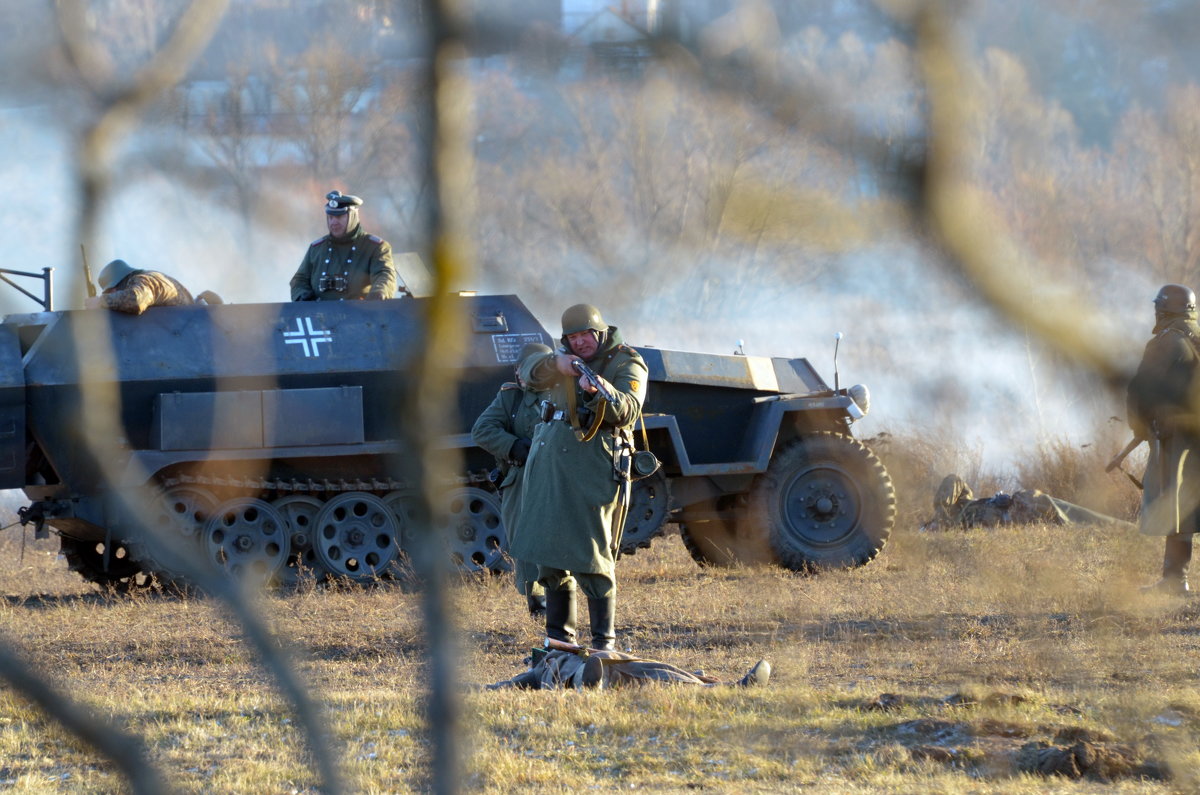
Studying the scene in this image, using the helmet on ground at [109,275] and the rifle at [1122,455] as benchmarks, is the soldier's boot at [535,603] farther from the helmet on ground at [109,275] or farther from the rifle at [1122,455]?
the rifle at [1122,455]

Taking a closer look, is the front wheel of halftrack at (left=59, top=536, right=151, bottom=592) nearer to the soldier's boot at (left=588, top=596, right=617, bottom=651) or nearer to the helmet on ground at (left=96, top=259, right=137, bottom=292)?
the soldier's boot at (left=588, top=596, right=617, bottom=651)

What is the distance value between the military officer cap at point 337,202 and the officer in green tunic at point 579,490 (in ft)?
15.9

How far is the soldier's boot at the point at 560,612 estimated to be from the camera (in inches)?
271

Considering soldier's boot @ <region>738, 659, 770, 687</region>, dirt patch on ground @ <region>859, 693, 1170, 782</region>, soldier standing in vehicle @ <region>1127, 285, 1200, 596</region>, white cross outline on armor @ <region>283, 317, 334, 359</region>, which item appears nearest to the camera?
soldier standing in vehicle @ <region>1127, 285, 1200, 596</region>

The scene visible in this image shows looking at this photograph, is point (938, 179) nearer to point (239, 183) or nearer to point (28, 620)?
point (239, 183)

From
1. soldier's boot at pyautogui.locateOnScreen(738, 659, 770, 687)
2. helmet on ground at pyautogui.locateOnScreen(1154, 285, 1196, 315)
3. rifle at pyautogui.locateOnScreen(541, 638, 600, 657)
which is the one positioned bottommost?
soldier's boot at pyautogui.locateOnScreen(738, 659, 770, 687)

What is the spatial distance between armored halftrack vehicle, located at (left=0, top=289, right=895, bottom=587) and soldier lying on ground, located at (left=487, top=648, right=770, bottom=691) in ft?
10.6

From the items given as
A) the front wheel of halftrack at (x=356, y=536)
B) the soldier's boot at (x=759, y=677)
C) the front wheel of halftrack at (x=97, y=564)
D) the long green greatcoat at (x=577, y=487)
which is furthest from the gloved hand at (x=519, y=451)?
the front wheel of halftrack at (x=97, y=564)

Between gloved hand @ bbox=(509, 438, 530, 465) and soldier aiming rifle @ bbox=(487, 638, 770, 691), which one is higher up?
gloved hand @ bbox=(509, 438, 530, 465)

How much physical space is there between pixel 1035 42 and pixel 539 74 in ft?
1.25

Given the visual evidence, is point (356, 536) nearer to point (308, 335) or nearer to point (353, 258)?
point (308, 335)

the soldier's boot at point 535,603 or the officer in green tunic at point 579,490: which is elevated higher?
the officer in green tunic at point 579,490

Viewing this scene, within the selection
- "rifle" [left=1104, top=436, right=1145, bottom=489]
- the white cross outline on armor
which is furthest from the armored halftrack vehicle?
"rifle" [left=1104, top=436, right=1145, bottom=489]

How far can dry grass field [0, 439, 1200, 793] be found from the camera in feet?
5.38
